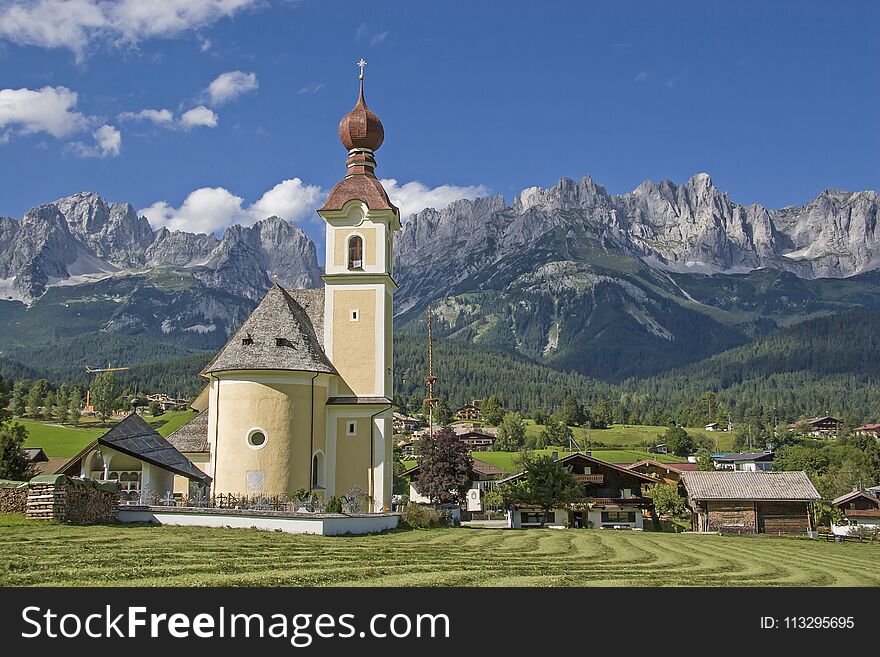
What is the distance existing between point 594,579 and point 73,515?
1459 cm

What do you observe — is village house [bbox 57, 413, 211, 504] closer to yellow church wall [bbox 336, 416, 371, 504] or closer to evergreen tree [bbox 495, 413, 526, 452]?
yellow church wall [bbox 336, 416, 371, 504]

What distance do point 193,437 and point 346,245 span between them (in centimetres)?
1150

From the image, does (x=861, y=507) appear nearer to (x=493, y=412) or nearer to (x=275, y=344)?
(x=275, y=344)

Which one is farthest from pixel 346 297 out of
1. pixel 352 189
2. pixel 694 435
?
pixel 694 435

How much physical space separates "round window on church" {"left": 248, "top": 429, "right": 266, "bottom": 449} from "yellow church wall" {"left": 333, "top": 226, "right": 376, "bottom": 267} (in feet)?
32.3

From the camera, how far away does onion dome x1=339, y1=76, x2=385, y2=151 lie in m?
44.9

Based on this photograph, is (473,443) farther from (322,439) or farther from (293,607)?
(293,607)

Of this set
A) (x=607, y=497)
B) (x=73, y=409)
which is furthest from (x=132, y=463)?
(x=73, y=409)

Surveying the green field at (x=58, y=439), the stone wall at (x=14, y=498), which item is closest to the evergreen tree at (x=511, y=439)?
the green field at (x=58, y=439)

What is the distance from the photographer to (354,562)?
65.0ft

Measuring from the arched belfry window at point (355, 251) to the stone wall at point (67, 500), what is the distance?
19251mm

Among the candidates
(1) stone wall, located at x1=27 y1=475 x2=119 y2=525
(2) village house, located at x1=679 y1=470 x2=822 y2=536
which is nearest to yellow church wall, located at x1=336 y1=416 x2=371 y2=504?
(1) stone wall, located at x1=27 y1=475 x2=119 y2=525

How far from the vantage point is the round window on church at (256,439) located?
36.3 metres

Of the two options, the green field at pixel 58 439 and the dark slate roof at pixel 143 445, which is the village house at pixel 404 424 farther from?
the dark slate roof at pixel 143 445
